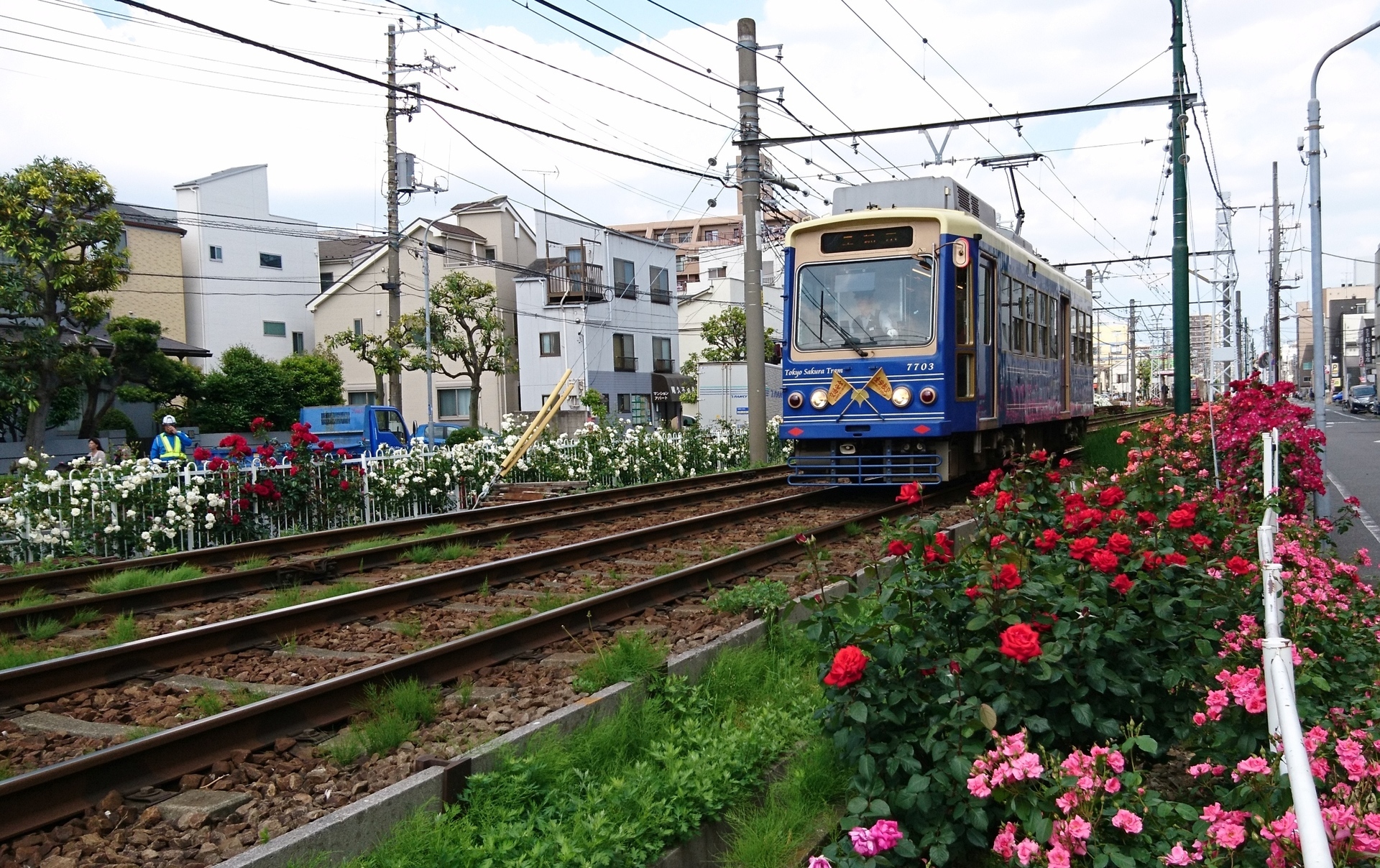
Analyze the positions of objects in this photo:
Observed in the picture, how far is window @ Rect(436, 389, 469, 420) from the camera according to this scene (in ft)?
143

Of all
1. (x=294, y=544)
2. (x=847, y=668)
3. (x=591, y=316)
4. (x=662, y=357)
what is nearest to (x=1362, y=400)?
(x=662, y=357)

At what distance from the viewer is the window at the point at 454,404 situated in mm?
43594

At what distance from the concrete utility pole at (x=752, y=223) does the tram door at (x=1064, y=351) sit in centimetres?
511

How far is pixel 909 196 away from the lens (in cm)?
1394

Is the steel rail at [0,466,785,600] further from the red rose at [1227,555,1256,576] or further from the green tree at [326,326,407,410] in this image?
the green tree at [326,326,407,410]

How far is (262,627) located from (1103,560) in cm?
509

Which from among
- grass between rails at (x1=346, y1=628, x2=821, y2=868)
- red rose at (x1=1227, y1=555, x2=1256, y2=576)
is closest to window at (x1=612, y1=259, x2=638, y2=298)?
grass between rails at (x1=346, y1=628, x2=821, y2=868)

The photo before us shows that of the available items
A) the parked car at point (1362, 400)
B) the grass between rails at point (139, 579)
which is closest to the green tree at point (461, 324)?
the grass between rails at point (139, 579)

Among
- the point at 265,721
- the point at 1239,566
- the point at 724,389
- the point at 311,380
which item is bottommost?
the point at 265,721

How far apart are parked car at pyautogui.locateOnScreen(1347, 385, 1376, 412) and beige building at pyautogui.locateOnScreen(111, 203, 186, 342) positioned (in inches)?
2435

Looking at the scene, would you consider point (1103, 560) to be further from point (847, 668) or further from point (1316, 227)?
point (1316, 227)

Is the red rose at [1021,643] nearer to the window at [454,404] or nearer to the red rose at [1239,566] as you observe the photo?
the red rose at [1239,566]

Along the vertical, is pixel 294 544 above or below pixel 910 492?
below

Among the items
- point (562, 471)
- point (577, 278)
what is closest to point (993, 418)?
point (562, 471)
